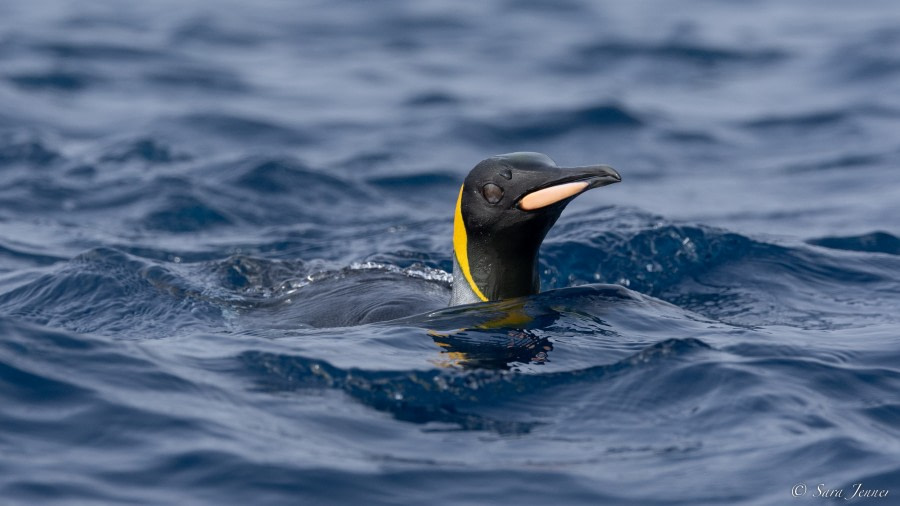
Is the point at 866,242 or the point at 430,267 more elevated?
the point at 866,242

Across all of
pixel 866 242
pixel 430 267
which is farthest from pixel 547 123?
pixel 430 267

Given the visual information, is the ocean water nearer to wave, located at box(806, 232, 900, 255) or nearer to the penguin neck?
wave, located at box(806, 232, 900, 255)

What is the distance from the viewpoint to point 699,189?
13.5 meters

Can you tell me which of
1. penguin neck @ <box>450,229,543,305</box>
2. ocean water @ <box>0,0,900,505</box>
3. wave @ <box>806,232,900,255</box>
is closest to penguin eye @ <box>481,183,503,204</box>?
penguin neck @ <box>450,229,543,305</box>

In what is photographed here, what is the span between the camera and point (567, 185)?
20.9 ft

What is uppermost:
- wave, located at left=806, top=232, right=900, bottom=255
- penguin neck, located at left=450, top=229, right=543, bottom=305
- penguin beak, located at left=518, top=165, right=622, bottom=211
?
penguin beak, located at left=518, top=165, right=622, bottom=211

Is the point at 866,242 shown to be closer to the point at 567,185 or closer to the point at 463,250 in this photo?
the point at 463,250

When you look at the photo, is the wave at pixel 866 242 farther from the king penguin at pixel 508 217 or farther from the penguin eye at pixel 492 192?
the penguin eye at pixel 492 192

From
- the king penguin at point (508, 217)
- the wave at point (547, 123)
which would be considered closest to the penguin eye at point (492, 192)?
the king penguin at point (508, 217)

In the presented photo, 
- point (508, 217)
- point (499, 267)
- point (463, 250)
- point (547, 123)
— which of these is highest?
point (547, 123)

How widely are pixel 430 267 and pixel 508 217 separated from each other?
10.1 feet

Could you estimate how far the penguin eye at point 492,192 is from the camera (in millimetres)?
6773

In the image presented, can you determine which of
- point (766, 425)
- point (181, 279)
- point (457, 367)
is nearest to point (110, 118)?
point (181, 279)

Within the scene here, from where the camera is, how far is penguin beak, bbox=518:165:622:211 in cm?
625
